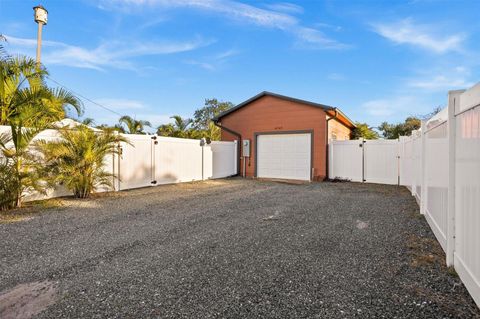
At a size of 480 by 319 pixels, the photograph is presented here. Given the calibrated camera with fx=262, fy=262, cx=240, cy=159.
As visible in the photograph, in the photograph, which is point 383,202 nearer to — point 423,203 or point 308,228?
point 423,203

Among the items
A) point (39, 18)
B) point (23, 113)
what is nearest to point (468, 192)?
point (23, 113)

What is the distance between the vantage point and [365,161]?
10.8 metres

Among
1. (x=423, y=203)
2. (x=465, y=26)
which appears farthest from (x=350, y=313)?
(x=465, y=26)

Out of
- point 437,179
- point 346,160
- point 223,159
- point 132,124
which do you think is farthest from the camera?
point 223,159

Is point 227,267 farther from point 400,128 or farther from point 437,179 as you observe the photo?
point 400,128

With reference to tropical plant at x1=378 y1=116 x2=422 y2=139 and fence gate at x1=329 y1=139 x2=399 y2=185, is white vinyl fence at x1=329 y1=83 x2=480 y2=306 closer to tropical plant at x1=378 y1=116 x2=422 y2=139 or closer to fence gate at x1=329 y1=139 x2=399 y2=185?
fence gate at x1=329 y1=139 x2=399 y2=185

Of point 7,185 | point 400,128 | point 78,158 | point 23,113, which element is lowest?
point 7,185

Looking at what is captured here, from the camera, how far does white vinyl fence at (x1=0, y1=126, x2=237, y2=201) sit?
8.26m

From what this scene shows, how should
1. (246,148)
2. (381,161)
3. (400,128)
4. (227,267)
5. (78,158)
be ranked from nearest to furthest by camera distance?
(227,267), (78,158), (381,161), (246,148), (400,128)

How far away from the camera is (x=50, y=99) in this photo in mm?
6434

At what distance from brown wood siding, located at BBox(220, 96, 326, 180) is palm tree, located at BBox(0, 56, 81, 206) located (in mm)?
8199

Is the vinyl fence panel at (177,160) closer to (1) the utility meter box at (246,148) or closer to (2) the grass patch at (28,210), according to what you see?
(1) the utility meter box at (246,148)

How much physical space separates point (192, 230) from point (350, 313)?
9.09ft

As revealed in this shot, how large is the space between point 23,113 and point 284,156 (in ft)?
31.0
